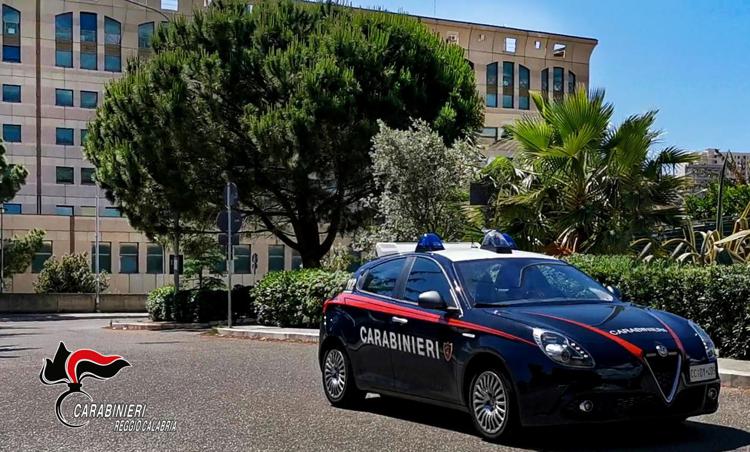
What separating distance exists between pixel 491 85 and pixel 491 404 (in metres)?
76.2

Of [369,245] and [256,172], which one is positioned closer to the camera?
[369,245]

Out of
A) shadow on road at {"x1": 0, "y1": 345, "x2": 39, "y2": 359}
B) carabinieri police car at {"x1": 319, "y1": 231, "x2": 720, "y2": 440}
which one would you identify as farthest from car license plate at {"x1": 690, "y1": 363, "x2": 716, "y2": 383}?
shadow on road at {"x1": 0, "y1": 345, "x2": 39, "y2": 359}

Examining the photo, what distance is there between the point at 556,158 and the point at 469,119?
43.1 ft

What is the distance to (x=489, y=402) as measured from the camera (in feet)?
25.5

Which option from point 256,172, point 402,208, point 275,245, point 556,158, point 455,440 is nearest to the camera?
point 455,440

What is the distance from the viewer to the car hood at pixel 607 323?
7.31 metres

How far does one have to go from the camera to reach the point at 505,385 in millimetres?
7547

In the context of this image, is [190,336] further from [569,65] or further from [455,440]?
[569,65]

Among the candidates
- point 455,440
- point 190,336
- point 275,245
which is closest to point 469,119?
point 190,336

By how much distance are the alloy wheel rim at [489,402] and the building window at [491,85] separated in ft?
248

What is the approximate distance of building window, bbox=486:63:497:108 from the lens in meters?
82.0

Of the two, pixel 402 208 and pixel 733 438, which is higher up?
pixel 402 208

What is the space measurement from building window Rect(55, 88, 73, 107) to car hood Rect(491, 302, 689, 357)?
6541 cm

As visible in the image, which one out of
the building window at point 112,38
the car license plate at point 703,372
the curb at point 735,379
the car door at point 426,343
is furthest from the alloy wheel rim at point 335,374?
the building window at point 112,38
